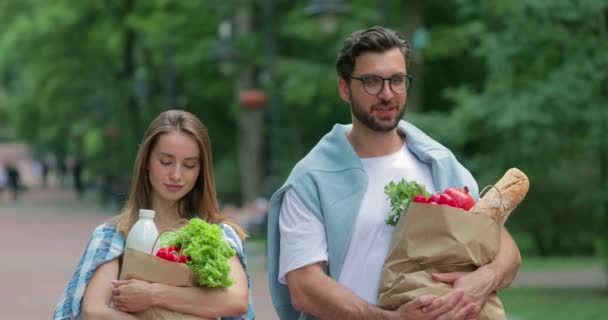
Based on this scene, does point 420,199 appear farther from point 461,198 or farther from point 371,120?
point 371,120

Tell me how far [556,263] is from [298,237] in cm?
2159

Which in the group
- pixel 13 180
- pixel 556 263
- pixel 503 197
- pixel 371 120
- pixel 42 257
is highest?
pixel 371 120

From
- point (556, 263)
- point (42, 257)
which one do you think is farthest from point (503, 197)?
point (556, 263)

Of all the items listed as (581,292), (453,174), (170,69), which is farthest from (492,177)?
(170,69)

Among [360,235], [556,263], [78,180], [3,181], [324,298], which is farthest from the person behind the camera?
[78,180]

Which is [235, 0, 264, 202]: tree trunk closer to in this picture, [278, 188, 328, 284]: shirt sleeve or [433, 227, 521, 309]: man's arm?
A: [278, 188, 328, 284]: shirt sleeve

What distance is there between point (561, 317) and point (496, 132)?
3.26 meters

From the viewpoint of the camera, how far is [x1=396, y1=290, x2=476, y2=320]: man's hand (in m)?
3.95

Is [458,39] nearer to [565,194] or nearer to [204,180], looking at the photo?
[565,194]

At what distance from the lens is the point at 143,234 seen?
4141 millimetres

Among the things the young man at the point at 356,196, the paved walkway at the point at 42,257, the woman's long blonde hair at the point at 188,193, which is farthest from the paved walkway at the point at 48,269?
the young man at the point at 356,196

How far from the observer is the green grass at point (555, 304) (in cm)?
1458

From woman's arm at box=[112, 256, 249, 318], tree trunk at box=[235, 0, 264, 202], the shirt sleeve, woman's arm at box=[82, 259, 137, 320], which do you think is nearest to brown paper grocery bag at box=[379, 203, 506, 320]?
the shirt sleeve

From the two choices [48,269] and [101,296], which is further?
[48,269]
